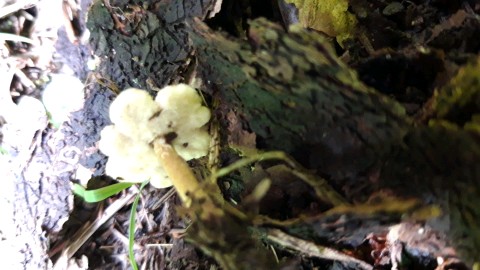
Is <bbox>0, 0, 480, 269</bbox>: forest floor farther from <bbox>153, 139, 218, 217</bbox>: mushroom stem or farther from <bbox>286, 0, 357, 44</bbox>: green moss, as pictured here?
<bbox>153, 139, 218, 217</bbox>: mushroom stem

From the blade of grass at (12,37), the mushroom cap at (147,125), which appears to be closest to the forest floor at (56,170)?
the blade of grass at (12,37)

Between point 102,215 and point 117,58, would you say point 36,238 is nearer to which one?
point 102,215

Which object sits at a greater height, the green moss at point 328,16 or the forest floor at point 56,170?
the green moss at point 328,16

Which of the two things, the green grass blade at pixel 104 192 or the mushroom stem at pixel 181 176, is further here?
the green grass blade at pixel 104 192

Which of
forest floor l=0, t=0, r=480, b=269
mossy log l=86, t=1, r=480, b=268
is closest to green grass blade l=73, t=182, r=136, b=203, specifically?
forest floor l=0, t=0, r=480, b=269

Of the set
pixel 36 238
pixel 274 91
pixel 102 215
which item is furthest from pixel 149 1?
pixel 36 238

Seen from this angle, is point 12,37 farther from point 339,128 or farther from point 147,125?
point 339,128

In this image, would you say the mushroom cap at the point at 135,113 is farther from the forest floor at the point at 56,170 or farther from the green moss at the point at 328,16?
the green moss at the point at 328,16

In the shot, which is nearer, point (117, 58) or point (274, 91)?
point (274, 91)
